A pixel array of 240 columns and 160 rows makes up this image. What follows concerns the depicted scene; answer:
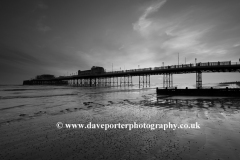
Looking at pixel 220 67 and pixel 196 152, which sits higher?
pixel 220 67

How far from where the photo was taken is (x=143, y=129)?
289 inches

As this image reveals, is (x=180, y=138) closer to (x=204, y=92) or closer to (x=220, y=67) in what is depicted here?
(x=204, y=92)

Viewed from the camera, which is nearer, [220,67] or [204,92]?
[204,92]

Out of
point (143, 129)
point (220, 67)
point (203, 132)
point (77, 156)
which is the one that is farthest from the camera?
point (220, 67)

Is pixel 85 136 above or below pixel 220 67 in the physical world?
below

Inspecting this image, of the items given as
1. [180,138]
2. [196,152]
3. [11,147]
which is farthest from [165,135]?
[11,147]

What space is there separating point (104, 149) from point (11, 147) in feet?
13.0

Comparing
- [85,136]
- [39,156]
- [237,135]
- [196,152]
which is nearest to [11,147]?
[39,156]

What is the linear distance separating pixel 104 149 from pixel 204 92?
28859 mm

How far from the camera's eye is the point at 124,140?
584 cm

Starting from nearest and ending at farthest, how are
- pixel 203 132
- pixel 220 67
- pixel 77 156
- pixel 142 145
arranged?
pixel 77 156
pixel 142 145
pixel 203 132
pixel 220 67

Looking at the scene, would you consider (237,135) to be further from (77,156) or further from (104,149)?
(77,156)

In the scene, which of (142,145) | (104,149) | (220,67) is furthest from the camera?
(220,67)

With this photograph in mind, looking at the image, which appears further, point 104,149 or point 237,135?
point 237,135
